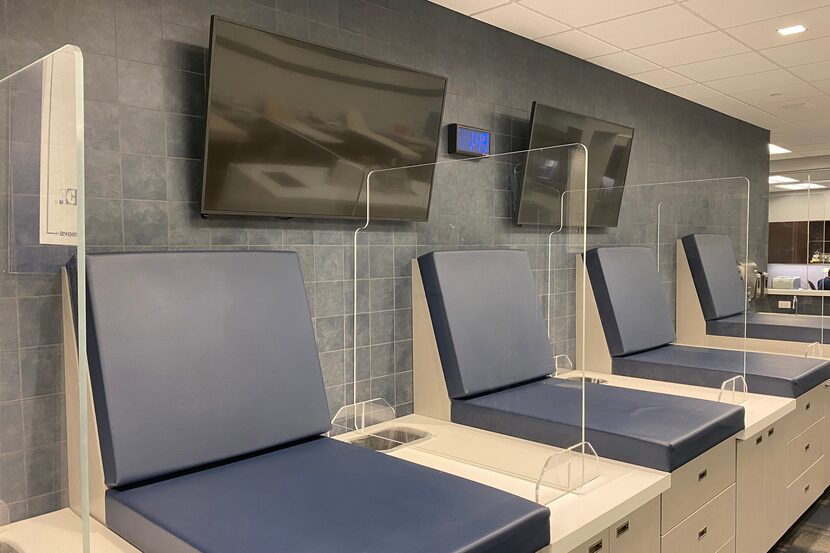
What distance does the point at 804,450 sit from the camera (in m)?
3.50

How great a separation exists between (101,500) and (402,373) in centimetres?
136

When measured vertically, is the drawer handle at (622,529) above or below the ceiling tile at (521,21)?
below

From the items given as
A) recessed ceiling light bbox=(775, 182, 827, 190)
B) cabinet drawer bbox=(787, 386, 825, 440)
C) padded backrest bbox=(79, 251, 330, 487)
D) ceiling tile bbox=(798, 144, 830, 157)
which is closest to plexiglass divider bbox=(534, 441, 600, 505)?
padded backrest bbox=(79, 251, 330, 487)

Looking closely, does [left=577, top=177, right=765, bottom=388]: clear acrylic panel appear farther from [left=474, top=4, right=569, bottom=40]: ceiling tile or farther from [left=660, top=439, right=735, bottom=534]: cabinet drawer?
[left=474, top=4, right=569, bottom=40]: ceiling tile

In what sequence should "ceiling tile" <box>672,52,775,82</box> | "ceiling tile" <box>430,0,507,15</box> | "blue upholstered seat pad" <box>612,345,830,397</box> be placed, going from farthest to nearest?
"ceiling tile" <box>672,52,775,82</box>, "blue upholstered seat pad" <box>612,345,830,397</box>, "ceiling tile" <box>430,0,507,15</box>

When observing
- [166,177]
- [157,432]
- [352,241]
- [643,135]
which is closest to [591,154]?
[643,135]

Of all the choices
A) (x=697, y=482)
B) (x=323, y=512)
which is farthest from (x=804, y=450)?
(x=323, y=512)

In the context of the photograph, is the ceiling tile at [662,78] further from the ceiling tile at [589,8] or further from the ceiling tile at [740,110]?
the ceiling tile at [589,8]

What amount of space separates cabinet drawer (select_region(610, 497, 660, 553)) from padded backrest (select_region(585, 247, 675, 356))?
3.78 feet

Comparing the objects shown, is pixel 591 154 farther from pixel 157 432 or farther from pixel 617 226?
pixel 157 432

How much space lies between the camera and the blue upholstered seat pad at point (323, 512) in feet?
4.71

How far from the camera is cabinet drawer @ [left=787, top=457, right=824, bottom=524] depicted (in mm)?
3328

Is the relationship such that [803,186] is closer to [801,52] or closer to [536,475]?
[801,52]

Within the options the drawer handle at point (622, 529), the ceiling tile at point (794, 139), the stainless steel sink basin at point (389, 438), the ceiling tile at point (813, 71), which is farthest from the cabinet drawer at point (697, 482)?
the ceiling tile at point (794, 139)
